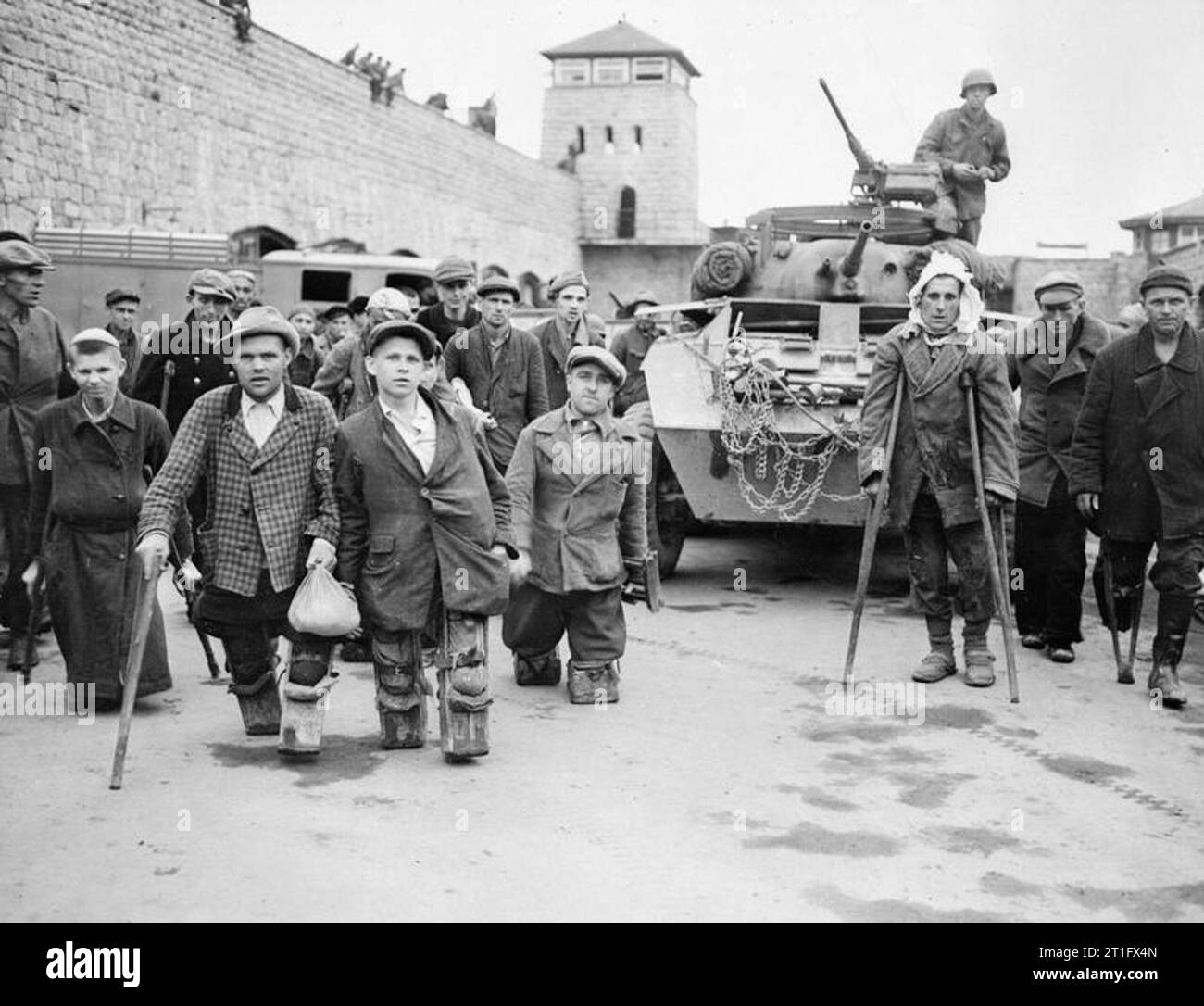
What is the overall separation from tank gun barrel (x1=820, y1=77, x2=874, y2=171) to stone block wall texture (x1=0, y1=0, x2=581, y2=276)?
37.1ft

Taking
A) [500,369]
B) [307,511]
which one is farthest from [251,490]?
[500,369]

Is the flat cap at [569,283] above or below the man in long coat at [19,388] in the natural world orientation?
above

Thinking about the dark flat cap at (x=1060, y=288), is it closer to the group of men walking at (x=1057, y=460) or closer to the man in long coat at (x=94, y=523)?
the group of men walking at (x=1057, y=460)

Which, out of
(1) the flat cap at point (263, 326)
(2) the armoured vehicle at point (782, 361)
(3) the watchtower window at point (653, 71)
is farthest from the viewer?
(3) the watchtower window at point (653, 71)

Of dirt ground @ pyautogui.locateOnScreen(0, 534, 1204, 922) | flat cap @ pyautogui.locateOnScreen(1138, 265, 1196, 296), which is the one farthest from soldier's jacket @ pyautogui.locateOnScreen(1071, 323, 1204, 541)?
dirt ground @ pyautogui.locateOnScreen(0, 534, 1204, 922)

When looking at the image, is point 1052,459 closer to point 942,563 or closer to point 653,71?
point 942,563

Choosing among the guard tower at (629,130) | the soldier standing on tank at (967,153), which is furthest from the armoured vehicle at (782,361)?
the guard tower at (629,130)

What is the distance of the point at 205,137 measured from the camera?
23906 mm

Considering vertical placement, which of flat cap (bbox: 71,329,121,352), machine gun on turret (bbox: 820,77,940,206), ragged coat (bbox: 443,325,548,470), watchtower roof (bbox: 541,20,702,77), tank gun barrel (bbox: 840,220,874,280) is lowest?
ragged coat (bbox: 443,325,548,470)

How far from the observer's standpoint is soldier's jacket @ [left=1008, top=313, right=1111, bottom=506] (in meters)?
7.29

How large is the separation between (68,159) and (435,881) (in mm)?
17842

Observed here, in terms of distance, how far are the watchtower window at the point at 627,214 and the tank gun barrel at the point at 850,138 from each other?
146 feet

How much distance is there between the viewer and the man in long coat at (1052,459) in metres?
7.21

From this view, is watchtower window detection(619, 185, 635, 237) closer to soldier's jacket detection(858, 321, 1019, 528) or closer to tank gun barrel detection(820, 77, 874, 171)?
tank gun barrel detection(820, 77, 874, 171)
